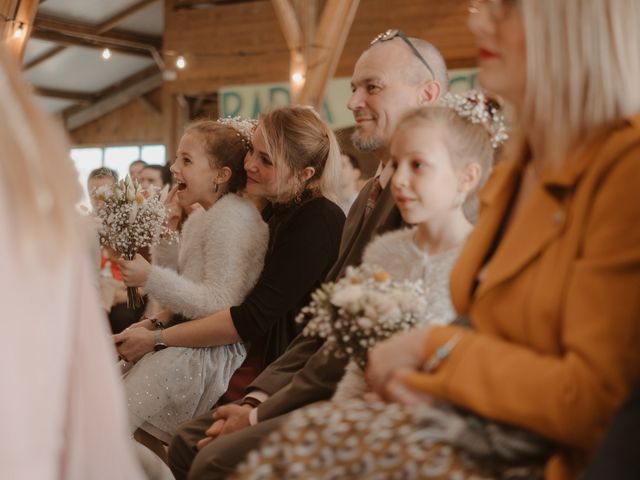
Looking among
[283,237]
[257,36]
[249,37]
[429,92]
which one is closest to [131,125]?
[249,37]

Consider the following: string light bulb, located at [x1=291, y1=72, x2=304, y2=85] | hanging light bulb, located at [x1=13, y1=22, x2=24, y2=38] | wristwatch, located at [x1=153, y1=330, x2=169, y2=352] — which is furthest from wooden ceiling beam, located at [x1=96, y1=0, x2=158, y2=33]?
wristwatch, located at [x1=153, y1=330, x2=169, y2=352]

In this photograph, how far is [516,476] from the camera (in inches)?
57.2

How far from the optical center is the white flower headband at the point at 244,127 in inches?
156

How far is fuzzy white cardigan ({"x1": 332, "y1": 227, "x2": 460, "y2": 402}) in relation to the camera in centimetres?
228

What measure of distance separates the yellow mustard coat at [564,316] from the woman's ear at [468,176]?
84 centimetres

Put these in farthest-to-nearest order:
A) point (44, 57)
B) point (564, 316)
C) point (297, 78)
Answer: point (44, 57)
point (297, 78)
point (564, 316)

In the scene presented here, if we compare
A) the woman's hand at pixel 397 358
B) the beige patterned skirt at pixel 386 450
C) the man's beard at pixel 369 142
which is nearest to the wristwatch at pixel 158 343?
the man's beard at pixel 369 142

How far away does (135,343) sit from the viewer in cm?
357

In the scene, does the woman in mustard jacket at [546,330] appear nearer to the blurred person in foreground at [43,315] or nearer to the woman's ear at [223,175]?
the blurred person in foreground at [43,315]

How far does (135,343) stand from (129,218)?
60cm

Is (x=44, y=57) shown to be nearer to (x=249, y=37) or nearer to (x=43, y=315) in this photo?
(x=249, y=37)

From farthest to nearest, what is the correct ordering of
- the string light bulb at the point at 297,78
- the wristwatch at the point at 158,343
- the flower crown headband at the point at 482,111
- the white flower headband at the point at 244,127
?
the string light bulb at the point at 297,78, the white flower headband at the point at 244,127, the wristwatch at the point at 158,343, the flower crown headband at the point at 482,111

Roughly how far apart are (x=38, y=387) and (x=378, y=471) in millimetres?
567

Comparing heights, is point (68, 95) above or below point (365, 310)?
above
